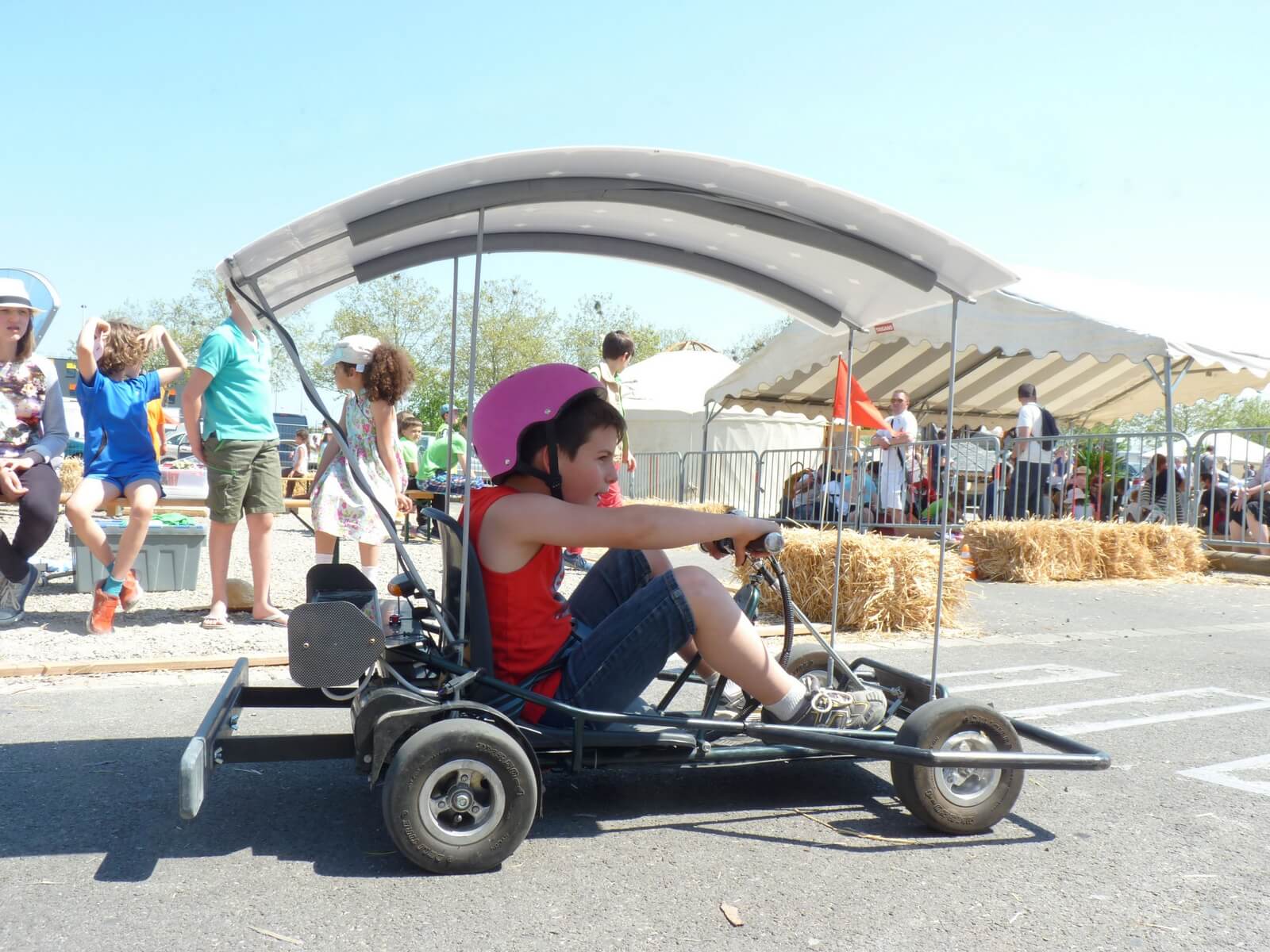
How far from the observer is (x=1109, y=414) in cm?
2103

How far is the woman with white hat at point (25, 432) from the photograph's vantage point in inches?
231

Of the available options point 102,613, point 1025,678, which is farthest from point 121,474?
point 1025,678

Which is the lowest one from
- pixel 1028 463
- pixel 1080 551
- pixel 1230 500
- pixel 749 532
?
pixel 1080 551

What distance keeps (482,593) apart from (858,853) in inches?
52.6

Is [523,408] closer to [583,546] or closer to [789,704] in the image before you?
[583,546]

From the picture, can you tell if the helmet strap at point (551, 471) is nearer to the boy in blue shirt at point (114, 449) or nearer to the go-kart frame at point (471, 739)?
the go-kart frame at point (471, 739)

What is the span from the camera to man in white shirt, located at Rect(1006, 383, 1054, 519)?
1291 centimetres

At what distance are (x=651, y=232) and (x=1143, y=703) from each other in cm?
345

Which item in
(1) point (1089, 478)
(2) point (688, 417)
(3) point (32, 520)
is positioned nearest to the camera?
(3) point (32, 520)

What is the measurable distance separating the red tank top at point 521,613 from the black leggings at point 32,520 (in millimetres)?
3764

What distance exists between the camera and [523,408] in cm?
316

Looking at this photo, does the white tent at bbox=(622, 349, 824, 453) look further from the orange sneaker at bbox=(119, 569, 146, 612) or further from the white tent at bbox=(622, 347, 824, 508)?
the orange sneaker at bbox=(119, 569, 146, 612)

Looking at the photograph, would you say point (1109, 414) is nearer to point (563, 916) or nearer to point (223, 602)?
point (223, 602)

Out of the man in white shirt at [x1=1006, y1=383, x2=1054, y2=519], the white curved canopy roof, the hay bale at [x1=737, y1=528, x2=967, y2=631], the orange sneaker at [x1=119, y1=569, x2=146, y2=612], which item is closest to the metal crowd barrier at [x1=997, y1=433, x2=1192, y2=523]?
the man in white shirt at [x1=1006, y1=383, x2=1054, y2=519]
